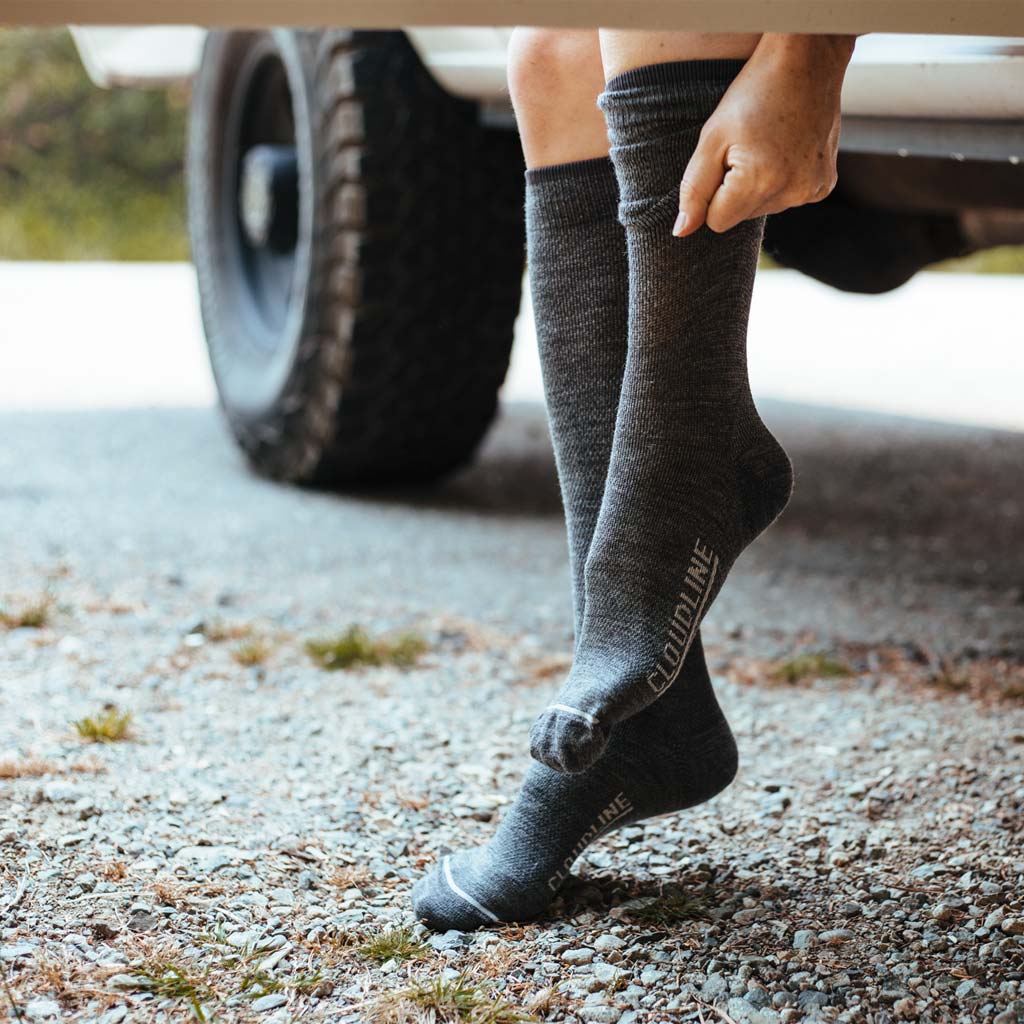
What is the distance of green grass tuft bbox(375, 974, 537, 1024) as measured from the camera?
878 mm

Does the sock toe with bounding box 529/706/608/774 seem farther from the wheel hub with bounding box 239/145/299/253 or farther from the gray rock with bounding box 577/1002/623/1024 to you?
the wheel hub with bounding box 239/145/299/253

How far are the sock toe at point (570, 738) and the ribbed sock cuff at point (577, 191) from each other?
0.37 metres

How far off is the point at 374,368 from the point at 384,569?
40 cm

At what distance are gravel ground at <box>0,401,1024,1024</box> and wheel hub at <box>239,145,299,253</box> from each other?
1.68 ft

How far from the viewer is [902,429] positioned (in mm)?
3422

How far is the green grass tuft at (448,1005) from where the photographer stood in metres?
0.88

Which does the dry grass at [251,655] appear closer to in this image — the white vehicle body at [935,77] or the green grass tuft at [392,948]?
the green grass tuft at [392,948]

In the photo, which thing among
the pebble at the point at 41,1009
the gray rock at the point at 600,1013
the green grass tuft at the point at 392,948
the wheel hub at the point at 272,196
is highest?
the pebble at the point at 41,1009

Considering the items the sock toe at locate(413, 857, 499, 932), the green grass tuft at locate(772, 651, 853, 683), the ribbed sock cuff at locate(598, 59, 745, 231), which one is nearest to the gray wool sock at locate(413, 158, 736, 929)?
the sock toe at locate(413, 857, 499, 932)

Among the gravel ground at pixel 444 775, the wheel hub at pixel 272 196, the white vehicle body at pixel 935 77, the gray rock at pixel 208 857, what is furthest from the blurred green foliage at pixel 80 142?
the gray rock at pixel 208 857

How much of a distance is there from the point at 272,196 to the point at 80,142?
9026 mm

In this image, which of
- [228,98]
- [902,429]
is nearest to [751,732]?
[228,98]

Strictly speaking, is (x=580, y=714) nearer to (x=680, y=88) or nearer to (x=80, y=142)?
(x=680, y=88)

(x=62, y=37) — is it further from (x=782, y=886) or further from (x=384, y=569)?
(x=782, y=886)
